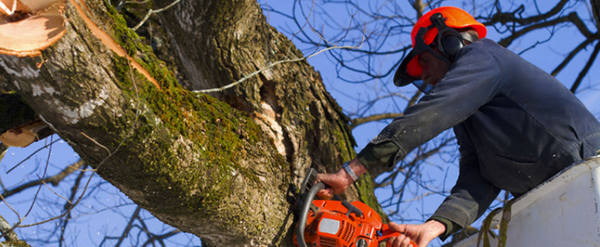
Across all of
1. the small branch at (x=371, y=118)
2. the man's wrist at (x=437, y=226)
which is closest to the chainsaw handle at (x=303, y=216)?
the man's wrist at (x=437, y=226)

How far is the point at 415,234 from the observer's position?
2.30 metres

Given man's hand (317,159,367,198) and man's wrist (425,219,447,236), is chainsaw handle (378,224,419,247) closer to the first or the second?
man's wrist (425,219,447,236)

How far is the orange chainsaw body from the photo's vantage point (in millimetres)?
2248

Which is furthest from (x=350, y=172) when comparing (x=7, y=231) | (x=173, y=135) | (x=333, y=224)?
(x=7, y=231)

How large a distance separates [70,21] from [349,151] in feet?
7.88

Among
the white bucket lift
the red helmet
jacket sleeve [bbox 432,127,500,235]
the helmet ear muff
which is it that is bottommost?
the white bucket lift

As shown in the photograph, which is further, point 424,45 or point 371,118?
point 371,118

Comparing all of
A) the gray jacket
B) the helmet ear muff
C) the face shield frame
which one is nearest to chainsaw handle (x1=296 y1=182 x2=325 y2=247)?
the gray jacket

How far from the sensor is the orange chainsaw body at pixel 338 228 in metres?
2.25

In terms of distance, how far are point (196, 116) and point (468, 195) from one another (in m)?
→ 1.62

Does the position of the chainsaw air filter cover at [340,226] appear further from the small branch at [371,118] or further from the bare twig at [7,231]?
the small branch at [371,118]

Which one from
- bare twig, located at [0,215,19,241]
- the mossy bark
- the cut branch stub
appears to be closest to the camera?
the cut branch stub

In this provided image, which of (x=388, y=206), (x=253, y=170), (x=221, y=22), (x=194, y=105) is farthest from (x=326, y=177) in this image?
(x=388, y=206)

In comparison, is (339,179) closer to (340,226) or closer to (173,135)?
(340,226)
